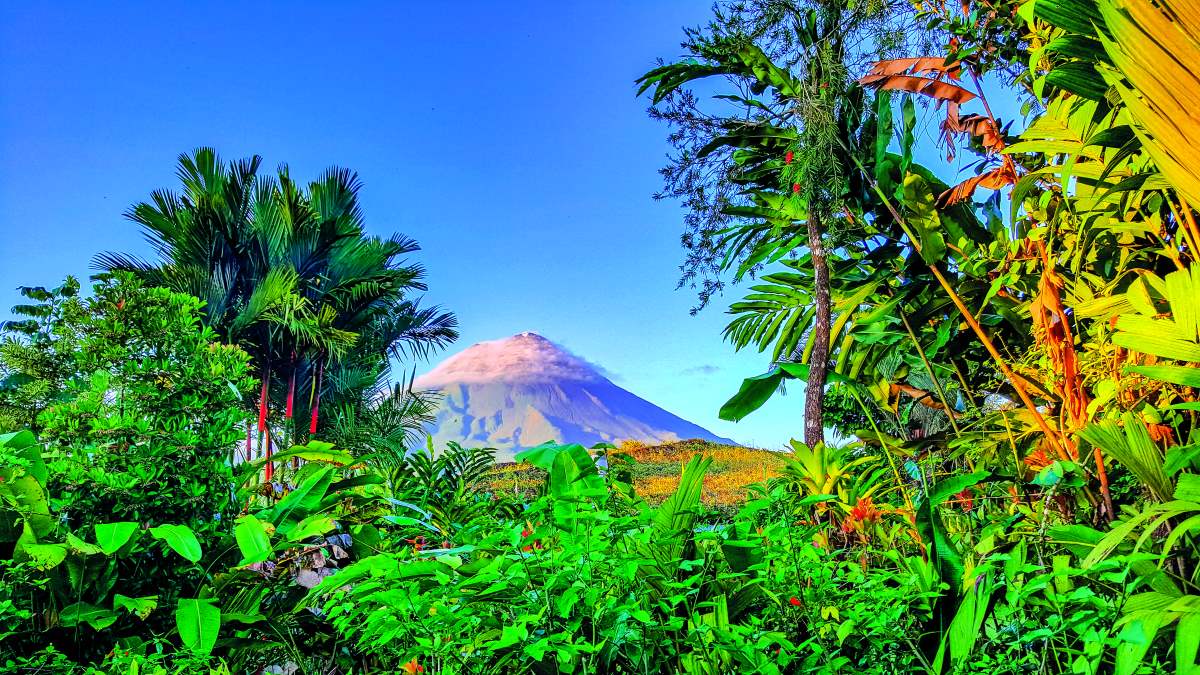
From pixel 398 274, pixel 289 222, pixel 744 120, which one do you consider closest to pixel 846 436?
pixel 744 120

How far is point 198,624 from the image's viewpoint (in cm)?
150

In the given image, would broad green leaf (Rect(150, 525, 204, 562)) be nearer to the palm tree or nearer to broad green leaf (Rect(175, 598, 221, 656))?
broad green leaf (Rect(175, 598, 221, 656))

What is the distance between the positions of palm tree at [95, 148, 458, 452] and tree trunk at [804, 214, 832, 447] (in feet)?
22.4

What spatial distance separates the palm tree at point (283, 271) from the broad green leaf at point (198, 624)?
8.37m

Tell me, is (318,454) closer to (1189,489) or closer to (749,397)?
(749,397)

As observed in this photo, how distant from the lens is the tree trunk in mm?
4062

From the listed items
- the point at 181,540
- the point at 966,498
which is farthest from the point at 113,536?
the point at 966,498

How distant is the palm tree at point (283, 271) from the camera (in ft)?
32.8

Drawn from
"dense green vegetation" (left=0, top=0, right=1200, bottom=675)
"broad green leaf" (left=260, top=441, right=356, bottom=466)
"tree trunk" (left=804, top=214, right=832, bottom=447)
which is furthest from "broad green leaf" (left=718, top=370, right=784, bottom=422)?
"tree trunk" (left=804, top=214, right=832, bottom=447)

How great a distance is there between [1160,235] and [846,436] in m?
7.32

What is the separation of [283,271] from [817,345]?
27.1 feet

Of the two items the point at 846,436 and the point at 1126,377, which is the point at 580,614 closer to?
the point at 1126,377

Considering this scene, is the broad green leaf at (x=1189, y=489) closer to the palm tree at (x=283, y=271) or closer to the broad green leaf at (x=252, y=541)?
the broad green leaf at (x=252, y=541)

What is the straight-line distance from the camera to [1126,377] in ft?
6.21
